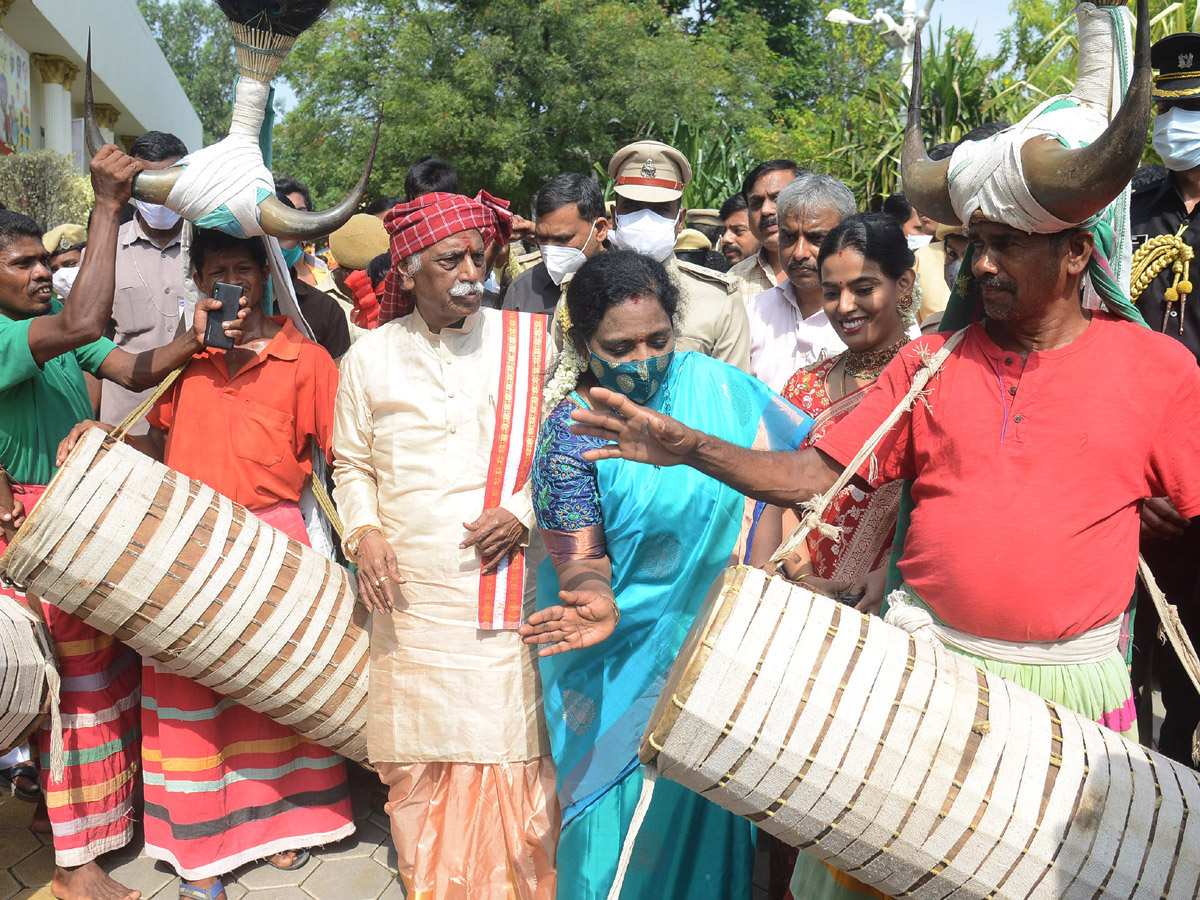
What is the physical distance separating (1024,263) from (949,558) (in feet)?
1.95

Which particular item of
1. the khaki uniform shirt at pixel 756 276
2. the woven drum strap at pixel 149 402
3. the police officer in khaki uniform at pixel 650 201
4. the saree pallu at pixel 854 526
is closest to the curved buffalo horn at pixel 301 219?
the woven drum strap at pixel 149 402

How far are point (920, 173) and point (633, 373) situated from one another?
78 cm

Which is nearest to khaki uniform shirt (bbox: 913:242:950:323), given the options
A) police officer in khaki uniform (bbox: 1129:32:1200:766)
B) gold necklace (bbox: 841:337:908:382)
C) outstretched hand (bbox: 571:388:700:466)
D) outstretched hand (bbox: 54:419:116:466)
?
police officer in khaki uniform (bbox: 1129:32:1200:766)

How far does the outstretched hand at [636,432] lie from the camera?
180cm

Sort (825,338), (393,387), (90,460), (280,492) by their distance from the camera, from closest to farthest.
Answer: (90,460), (393,387), (280,492), (825,338)

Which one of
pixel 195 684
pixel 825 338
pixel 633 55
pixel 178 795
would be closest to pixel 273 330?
pixel 195 684

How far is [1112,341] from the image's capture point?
1952mm

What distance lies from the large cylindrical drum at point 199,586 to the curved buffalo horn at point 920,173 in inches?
80.4

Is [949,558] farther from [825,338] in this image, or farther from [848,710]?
[825,338]

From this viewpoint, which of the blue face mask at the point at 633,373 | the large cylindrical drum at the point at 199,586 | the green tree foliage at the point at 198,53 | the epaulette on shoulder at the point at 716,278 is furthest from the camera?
the green tree foliage at the point at 198,53

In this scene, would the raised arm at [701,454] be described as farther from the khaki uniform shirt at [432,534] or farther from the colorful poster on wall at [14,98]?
the colorful poster on wall at [14,98]

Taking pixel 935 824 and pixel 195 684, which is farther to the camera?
pixel 195 684

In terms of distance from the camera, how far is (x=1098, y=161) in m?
1.69

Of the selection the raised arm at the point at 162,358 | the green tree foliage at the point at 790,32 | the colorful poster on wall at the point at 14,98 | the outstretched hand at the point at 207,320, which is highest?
the green tree foliage at the point at 790,32
